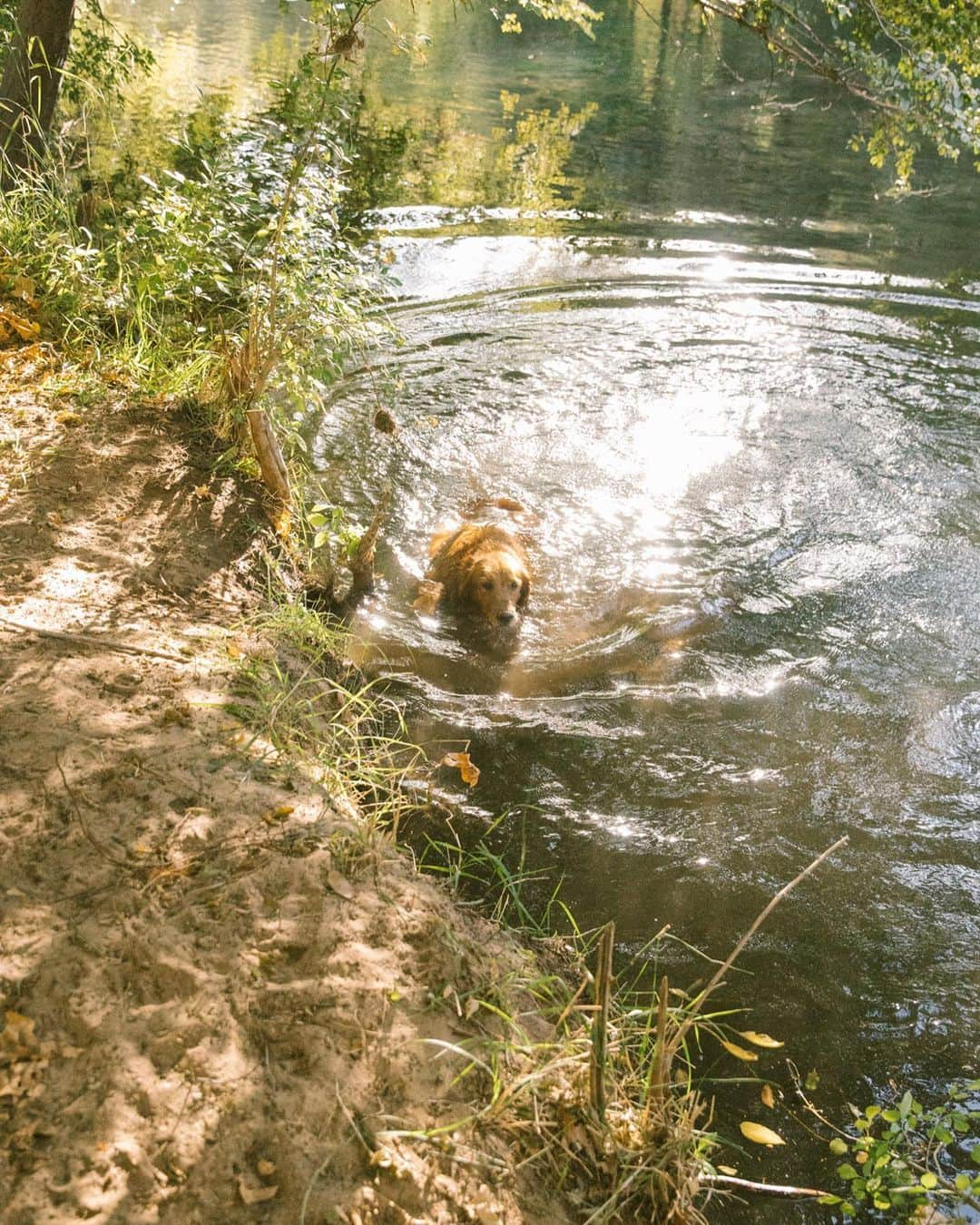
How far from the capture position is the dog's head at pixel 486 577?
6.37 meters

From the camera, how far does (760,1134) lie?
3395 millimetres

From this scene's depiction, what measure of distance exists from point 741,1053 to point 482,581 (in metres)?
3.49

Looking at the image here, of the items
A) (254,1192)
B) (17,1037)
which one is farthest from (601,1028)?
(17,1037)

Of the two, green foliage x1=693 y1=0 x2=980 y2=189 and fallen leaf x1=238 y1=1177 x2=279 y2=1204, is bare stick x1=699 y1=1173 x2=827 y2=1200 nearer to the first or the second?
fallen leaf x1=238 y1=1177 x2=279 y2=1204

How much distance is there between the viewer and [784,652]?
6410mm

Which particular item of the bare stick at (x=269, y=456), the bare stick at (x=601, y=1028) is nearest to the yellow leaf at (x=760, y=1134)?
the bare stick at (x=601, y=1028)

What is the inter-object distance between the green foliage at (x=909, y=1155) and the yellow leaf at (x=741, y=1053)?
37 centimetres

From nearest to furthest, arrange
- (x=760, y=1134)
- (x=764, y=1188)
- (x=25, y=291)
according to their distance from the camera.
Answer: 1. (x=764, y=1188)
2. (x=760, y=1134)
3. (x=25, y=291)

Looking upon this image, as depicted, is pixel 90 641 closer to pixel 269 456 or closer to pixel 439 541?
pixel 269 456

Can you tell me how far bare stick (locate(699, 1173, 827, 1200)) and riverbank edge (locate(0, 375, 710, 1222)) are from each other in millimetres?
291

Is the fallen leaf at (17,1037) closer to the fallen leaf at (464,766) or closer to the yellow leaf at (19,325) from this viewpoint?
the fallen leaf at (464,766)

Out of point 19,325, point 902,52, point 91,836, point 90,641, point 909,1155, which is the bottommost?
point 909,1155

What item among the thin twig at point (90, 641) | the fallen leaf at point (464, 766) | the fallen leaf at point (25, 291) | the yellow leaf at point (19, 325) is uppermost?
the fallen leaf at point (25, 291)

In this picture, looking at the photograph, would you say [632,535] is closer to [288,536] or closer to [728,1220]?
[288,536]
